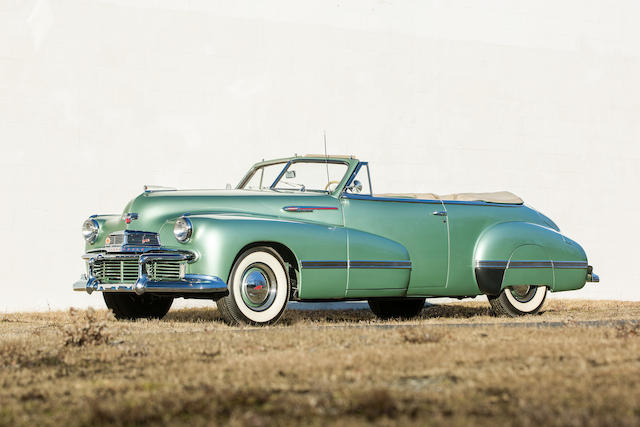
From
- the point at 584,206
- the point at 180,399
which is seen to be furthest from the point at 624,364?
the point at 584,206

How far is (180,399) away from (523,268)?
6380 mm

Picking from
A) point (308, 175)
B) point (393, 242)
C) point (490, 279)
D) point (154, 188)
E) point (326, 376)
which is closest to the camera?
point (326, 376)

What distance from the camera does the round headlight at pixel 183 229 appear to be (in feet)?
26.5

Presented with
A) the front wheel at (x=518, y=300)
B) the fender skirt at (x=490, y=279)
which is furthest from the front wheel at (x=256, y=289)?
the front wheel at (x=518, y=300)

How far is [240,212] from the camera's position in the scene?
27.6 ft

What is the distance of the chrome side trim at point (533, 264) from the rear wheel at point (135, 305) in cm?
356

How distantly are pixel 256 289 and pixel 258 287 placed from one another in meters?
0.03

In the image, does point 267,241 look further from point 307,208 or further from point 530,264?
point 530,264

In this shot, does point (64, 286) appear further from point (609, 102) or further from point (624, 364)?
point (609, 102)

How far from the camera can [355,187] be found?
29.9 ft

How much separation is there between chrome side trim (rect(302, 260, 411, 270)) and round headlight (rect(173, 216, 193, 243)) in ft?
3.65

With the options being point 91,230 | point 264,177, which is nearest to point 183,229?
point 91,230

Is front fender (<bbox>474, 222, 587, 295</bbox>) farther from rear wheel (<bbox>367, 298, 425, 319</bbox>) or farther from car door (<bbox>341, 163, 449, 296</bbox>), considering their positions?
rear wheel (<bbox>367, 298, 425, 319</bbox>)

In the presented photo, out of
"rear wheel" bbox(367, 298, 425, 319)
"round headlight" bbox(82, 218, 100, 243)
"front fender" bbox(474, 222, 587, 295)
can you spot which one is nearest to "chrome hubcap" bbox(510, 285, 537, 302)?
"front fender" bbox(474, 222, 587, 295)
